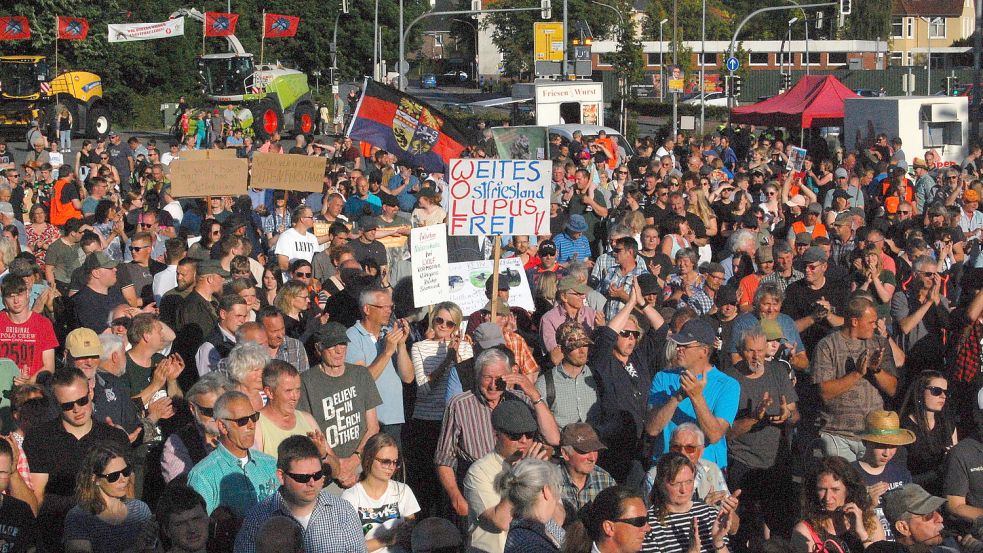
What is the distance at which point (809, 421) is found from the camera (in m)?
7.55

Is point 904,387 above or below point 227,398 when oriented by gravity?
below

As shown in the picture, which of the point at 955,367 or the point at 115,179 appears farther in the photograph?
the point at 115,179

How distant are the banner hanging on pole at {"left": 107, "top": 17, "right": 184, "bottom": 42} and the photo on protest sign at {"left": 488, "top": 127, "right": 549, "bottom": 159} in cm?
2807

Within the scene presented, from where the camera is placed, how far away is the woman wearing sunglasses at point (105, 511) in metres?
5.46

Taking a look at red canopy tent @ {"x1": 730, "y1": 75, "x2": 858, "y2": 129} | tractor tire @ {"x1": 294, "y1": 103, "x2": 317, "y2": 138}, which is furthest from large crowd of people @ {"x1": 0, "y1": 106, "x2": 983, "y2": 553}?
tractor tire @ {"x1": 294, "y1": 103, "x2": 317, "y2": 138}

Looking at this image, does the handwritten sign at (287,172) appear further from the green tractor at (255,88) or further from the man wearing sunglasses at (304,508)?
the green tractor at (255,88)

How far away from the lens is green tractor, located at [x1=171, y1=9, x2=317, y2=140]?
42.2 meters

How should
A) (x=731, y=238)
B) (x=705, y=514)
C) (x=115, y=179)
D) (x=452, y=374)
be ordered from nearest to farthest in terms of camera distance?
(x=705, y=514) < (x=452, y=374) < (x=731, y=238) < (x=115, y=179)

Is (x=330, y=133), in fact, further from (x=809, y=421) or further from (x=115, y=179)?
(x=809, y=421)

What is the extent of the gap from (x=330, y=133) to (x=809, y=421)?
129 feet

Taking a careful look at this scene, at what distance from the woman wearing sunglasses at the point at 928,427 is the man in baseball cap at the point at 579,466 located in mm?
2083

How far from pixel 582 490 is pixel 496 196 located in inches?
144

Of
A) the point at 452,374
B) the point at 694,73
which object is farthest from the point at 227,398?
the point at 694,73

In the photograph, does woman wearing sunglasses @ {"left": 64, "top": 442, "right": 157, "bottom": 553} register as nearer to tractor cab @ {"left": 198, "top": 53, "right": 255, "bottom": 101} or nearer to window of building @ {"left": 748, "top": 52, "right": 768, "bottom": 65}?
tractor cab @ {"left": 198, "top": 53, "right": 255, "bottom": 101}
